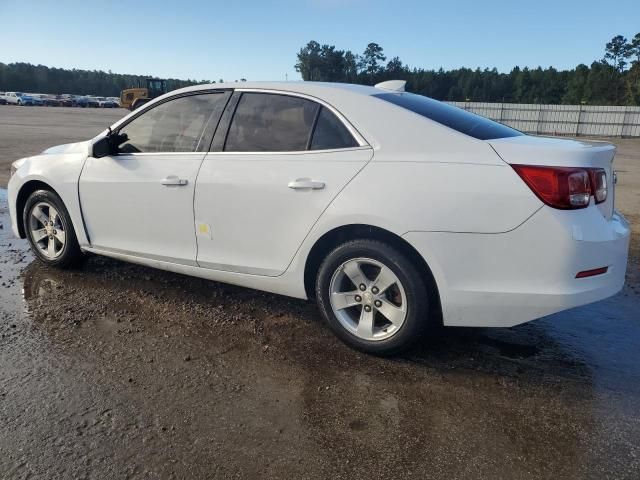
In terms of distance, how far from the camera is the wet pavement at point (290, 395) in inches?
95.2

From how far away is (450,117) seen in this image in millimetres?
3465

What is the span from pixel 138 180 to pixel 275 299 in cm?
142

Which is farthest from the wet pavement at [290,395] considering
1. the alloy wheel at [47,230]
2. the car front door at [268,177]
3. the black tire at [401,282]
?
the alloy wheel at [47,230]

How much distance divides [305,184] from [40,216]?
2.91 m

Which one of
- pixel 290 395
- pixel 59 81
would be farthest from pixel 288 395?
pixel 59 81

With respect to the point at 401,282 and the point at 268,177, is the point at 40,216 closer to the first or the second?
the point at 268,177

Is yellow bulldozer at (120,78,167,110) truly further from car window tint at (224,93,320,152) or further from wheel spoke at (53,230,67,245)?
car window tint at (224,93,320,152)

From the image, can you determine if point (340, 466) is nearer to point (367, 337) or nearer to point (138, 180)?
point (367, 337)

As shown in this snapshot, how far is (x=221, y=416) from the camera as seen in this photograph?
2.75 meters

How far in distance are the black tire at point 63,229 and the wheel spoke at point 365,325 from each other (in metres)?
2.81

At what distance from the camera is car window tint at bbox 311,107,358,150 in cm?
340

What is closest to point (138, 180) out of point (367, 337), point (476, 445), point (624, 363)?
point (367, 337)

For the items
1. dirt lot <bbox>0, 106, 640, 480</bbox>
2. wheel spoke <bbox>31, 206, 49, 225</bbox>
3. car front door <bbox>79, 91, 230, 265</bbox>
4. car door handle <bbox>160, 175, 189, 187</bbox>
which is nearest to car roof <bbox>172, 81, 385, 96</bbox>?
car front door <bbox>79, 91, 230, 265</bbox>

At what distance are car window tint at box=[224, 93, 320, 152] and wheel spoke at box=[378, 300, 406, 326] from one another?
1143 millimetres
